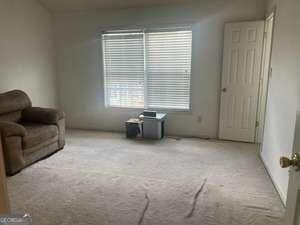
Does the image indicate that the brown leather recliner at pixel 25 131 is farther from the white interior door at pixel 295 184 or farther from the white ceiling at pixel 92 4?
the white interior door at pixel 295 184

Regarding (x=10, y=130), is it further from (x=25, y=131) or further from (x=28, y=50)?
(x=28, y=50)

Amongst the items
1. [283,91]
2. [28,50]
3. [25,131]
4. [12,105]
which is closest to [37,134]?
[25,131]

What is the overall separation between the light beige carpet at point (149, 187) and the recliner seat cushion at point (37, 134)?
309 mm

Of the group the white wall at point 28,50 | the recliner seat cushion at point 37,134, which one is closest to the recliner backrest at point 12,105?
the recliner seat cushion at point 37,134

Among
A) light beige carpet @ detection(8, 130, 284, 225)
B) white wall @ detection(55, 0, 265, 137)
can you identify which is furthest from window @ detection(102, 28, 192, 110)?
light beige carpet @ detection(8, 130, 284, 225)

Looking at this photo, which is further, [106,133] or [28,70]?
[106,133]

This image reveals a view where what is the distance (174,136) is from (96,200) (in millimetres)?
2378

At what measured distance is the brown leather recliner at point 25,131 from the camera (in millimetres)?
2941

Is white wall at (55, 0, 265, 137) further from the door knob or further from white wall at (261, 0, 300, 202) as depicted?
the door knob

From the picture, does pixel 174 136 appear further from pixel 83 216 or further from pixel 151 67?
pixel 83 216

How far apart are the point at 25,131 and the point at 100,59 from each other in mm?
2148

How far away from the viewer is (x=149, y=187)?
2691 millimetres

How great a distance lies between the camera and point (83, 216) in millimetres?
2205

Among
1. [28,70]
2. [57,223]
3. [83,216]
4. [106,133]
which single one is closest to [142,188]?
[83,216]
